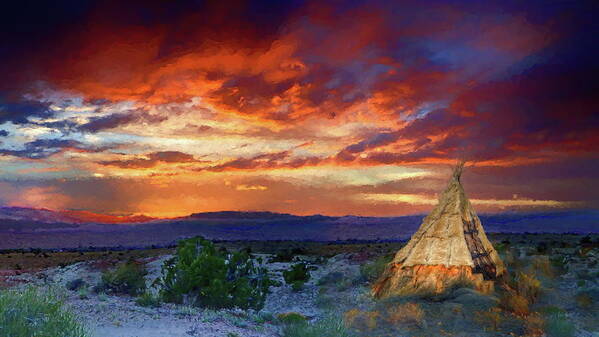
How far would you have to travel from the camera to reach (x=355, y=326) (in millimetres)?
18656

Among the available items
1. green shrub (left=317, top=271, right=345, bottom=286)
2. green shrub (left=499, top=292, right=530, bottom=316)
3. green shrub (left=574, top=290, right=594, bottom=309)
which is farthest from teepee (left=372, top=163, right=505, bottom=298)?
green shrub (left=317, top=271, right=345, bottom=286)

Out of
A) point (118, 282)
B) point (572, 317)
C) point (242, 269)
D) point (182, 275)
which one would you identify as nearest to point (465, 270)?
point (572, 317)

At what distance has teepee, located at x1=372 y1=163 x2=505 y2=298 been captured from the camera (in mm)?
21547

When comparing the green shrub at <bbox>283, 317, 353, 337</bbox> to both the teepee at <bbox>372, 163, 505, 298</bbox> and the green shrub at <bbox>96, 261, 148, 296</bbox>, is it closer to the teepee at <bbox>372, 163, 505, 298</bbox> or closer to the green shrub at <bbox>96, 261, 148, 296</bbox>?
the teepee at <bbox>372, 163, 505, 298</bbox>

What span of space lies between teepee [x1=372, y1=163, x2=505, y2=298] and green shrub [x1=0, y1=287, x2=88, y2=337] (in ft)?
48.4

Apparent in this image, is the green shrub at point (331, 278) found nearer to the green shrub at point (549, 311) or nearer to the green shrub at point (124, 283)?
the green shrub at point (124, 283)

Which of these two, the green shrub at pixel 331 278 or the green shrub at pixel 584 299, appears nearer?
the green shrub at pixel 584 299

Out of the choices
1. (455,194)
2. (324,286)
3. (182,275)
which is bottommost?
(324,286)

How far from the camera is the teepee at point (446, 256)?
2155 centimetres

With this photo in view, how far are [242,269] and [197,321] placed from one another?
860cm

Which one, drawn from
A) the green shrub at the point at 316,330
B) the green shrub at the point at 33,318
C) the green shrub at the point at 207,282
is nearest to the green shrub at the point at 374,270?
the green shrub at the point at 207,282

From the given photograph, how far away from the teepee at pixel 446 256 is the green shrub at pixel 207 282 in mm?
6104

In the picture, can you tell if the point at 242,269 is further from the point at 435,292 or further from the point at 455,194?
the point at 455,194

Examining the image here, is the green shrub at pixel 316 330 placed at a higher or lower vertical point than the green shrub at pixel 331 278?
higher
